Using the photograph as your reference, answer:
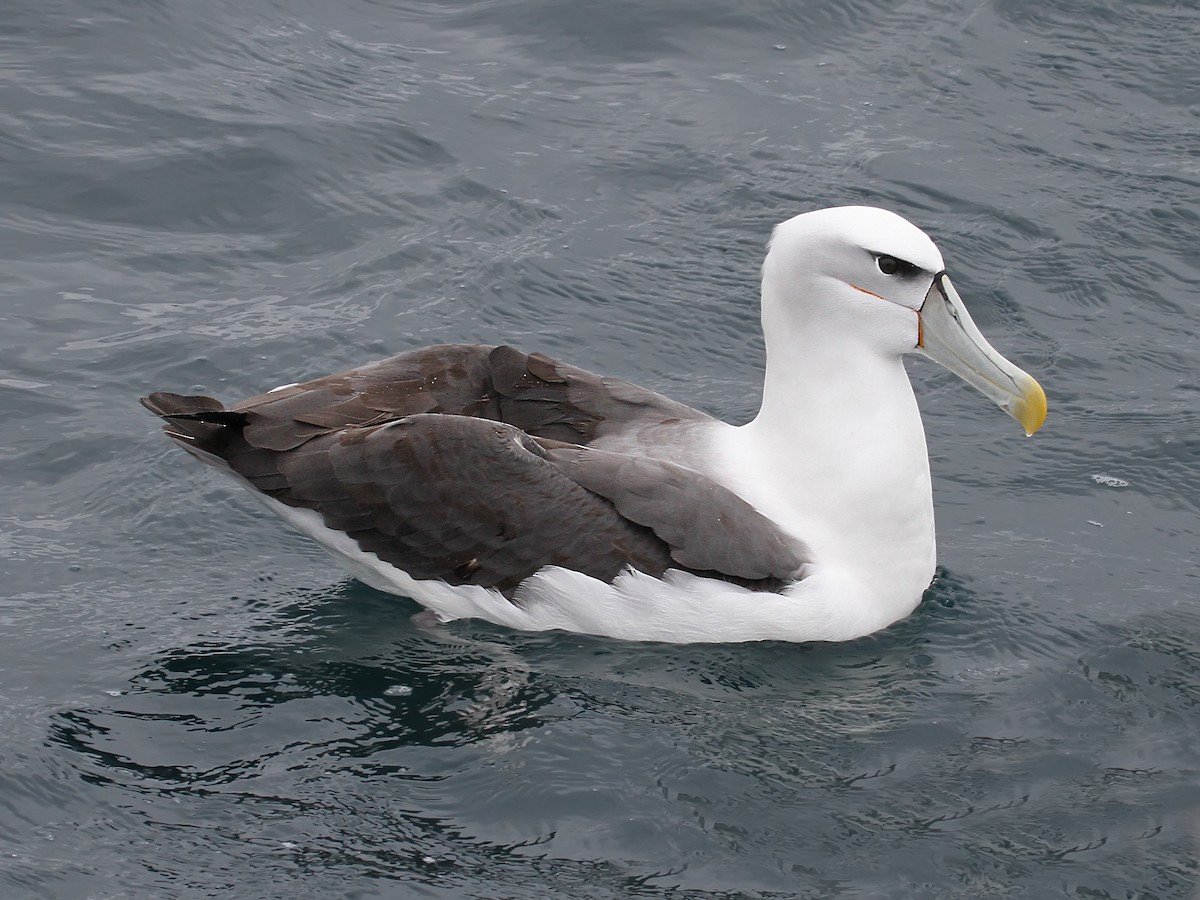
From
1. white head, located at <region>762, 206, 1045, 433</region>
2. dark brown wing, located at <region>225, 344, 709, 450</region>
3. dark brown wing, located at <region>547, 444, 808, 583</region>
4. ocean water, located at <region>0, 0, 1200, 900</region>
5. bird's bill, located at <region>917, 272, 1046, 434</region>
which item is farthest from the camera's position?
dark brown wing, located at <region>225, 344, 709, 450</region>

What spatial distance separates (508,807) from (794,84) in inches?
323

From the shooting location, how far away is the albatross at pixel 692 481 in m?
8.05

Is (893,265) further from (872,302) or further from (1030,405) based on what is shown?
(1030,405)

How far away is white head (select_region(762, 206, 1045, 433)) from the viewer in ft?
26.9

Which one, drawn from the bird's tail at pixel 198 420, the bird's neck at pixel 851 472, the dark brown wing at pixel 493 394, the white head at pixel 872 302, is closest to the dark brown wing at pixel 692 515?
the bird's neck at pixel 851 472

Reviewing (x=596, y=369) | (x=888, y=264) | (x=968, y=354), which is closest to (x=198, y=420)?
(x=596, y=369)

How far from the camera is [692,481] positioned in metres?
8.15

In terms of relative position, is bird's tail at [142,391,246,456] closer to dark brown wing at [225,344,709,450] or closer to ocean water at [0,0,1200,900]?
dark brown wing at [225,344,709,450]

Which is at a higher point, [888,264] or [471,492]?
[888,264]

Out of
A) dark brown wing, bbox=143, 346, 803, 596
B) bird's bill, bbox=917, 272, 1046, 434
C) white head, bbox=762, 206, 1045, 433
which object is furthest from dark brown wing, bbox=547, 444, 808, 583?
bird's bill, bbox=917, 272, 1046, 434

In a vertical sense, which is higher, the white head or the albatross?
the white head

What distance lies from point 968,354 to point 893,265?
58 centimetres

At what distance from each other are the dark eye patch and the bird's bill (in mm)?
146

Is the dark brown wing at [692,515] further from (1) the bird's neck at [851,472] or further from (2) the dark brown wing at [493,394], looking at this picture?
(2) the dark brown wing at [493,394]
